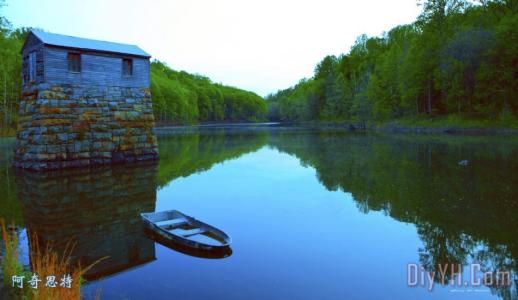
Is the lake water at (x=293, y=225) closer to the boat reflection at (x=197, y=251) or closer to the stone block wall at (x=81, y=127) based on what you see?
the boat reflection at (x=197, y=251)

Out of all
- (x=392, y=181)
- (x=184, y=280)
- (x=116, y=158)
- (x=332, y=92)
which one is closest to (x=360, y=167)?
(x=392, y=181)

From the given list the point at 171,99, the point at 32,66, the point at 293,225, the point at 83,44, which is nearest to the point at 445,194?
the point at 293,225

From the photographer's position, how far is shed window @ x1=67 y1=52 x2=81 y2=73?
87.9 ft

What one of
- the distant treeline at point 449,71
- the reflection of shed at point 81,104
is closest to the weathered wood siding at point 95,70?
the reflection of shed at point 81,104

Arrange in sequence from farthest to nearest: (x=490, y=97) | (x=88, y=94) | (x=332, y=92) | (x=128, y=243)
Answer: (x=332, y=92) → (x=490, y=97) → (x=88, y=94) → (x=128, y=243)

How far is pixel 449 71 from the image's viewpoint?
57969 millimetres

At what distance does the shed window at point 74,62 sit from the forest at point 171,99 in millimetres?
14770

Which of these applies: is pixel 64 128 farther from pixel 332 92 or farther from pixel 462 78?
pixel 332 92

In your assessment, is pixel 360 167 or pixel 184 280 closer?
pixel 184 280

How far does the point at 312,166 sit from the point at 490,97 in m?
39.7

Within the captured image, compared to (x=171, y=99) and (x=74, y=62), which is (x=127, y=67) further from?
(x=171, y=99)

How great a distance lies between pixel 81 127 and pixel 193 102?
111 m

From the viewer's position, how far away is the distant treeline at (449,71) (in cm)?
5200

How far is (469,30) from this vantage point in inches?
2157
